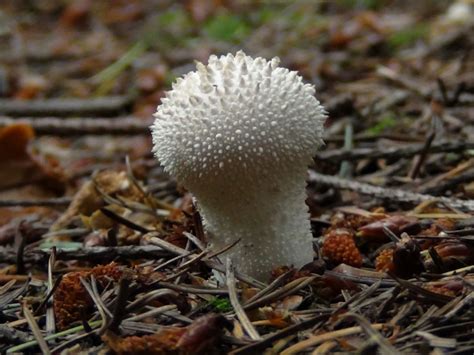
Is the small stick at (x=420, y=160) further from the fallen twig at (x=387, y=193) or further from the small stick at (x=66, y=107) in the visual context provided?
the small stick at (x=66, y=107)

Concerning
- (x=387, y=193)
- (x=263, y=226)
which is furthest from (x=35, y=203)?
(x=387, y=193)

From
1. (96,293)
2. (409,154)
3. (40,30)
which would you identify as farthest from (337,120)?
(40,30)

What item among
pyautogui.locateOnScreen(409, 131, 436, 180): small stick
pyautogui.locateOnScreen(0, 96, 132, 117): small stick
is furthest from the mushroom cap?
pyautogui.locateOnScreen(0, 96, 132, 117): small stick

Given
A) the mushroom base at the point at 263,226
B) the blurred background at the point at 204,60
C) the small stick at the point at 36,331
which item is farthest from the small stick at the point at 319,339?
the blurred background at the point at 204,60

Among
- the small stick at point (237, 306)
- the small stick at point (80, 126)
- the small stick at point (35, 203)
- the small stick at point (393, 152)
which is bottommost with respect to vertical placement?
the small stick at point (237, 306)

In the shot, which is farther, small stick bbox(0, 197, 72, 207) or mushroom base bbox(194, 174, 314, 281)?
small stick bbox(0, 197, 72, 207)

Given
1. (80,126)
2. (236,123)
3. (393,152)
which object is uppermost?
(236,123)

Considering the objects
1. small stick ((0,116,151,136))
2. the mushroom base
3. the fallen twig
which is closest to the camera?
the mushroom base

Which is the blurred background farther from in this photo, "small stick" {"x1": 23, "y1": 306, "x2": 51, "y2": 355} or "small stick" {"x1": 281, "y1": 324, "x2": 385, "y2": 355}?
"small stick" {"x1": 23, "y1": 306, "x2": 51, "y2": 355}

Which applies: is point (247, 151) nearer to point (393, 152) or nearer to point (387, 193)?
point (387, 193)
